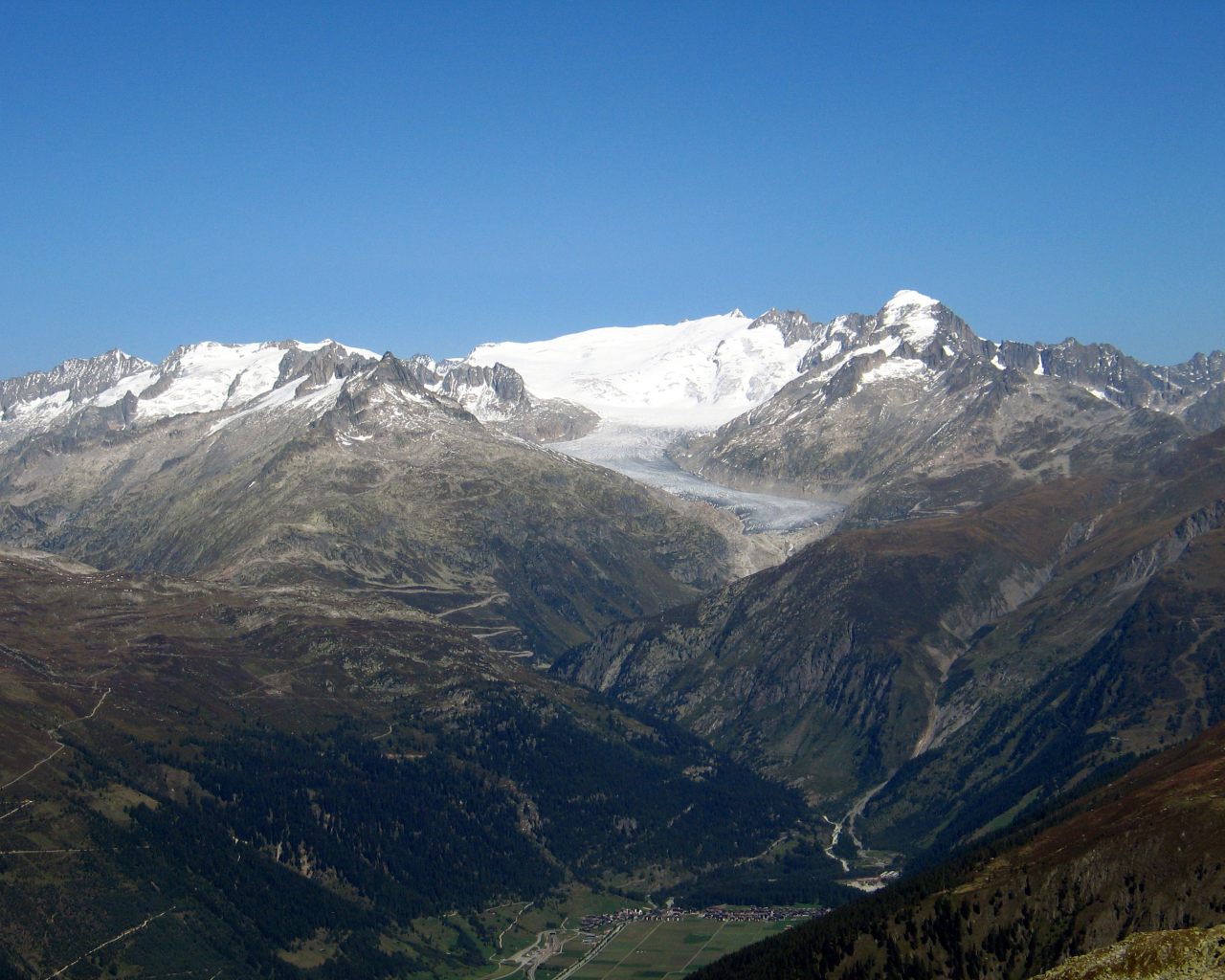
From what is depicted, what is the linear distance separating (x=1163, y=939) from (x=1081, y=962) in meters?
11.6

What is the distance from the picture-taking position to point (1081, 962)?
598 ft

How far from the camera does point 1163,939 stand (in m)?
173
